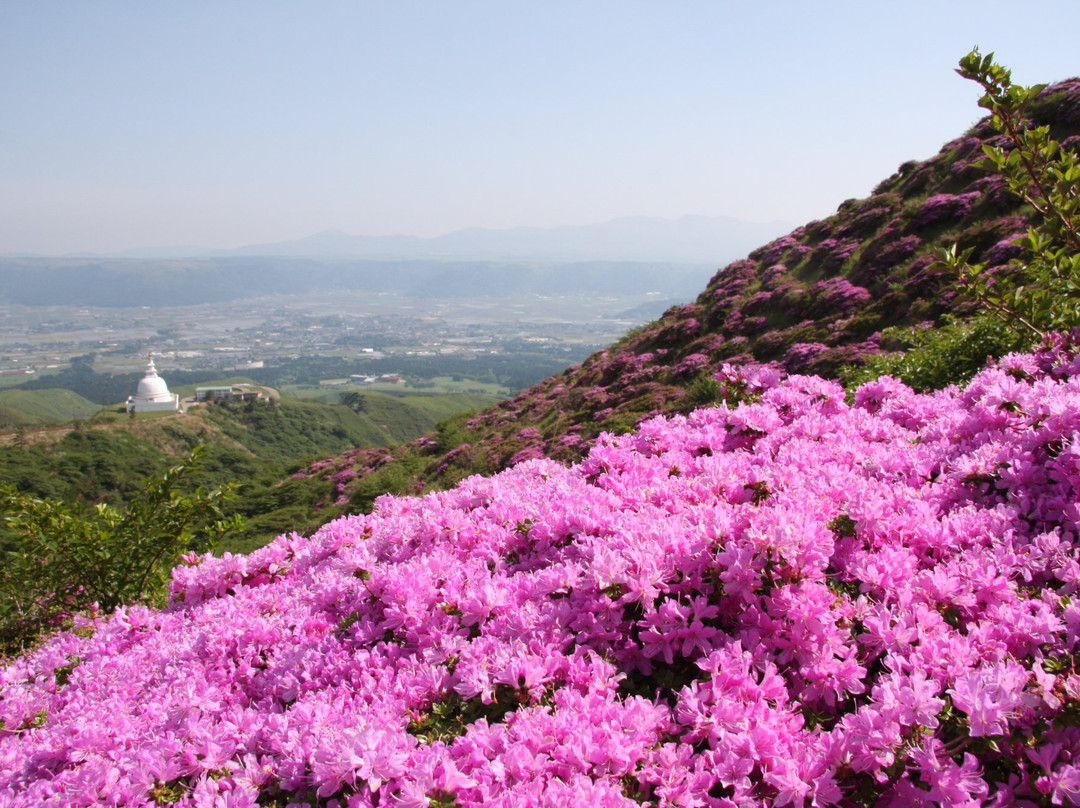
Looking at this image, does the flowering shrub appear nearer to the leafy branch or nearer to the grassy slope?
the leafy branch

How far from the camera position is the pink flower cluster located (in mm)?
1802

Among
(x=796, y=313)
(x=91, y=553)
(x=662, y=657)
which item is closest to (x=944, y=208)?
(x=796, y=313)

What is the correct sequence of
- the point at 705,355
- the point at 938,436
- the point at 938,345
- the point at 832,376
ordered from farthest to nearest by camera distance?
the point at 705,355
the point at 832,376
the point at 938,345
the point at 938,436

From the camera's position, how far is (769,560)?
7.47ft

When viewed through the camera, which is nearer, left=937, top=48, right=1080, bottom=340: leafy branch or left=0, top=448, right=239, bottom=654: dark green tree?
left=937, top=48, right=1080, bottom=340: leafy branch

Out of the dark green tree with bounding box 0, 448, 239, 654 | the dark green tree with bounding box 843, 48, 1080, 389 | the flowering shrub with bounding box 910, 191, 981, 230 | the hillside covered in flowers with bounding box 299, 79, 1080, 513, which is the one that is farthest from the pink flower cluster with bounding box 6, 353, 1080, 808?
the flowering shrub with bounding box 910, 191, 981, 230

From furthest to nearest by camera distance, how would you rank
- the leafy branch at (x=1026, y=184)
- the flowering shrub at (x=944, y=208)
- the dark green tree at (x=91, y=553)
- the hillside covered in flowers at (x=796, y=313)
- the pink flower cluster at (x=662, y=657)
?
the flowering shrub at (x=944, y=208), the hillside covered in flowers at (x=796, y=313), the dark green tree at (x=91, y=553), the leafy branch at (x=1026, y=184), the pink flower cluster at (x=662, y=657)

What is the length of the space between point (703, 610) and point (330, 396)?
13712 centimetres

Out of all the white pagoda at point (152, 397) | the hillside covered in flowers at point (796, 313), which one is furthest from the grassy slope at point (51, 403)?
the hillside covered in flowers at point (796, 313)

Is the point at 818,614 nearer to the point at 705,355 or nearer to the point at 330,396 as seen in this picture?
the point at 705,355

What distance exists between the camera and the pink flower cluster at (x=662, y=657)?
1802 mm

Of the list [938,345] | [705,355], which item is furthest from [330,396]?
[938,345]

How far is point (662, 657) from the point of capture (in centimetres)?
235

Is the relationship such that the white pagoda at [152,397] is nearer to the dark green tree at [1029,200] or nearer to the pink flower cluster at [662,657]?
the pink flower cluster at [662,657]
